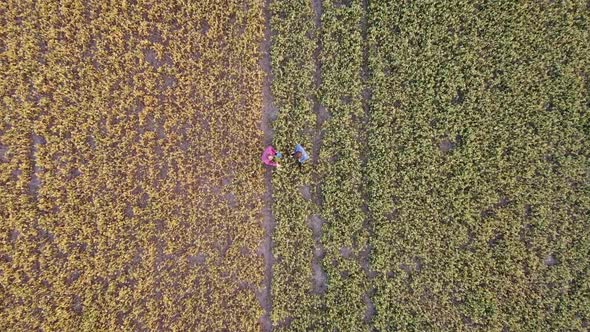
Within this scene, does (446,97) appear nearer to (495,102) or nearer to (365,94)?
(495,102)

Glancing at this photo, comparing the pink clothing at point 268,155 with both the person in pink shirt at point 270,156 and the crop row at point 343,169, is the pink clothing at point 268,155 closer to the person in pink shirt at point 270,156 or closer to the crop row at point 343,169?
the person in pink shirt at point 270,156

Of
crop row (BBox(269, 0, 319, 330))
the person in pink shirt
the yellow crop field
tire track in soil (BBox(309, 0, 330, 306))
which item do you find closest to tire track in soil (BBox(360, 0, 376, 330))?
tire track in soil (BBox(309, 0, 330, 306))

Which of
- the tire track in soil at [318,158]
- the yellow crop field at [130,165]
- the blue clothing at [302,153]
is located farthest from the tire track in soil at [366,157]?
the yellow crop field at [130,165]

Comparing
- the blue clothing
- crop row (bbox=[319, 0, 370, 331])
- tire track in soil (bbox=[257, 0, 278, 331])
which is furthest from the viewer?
tire track in soil (bbox=[257, 0, 278, 331])

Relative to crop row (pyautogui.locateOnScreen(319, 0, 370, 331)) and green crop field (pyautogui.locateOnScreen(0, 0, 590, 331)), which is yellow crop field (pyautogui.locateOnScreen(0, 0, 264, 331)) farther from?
crop row (pyautogui.locateOnScreen(319, 0, 370, 331))

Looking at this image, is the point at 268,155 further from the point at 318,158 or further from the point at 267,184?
the point at 318,158
